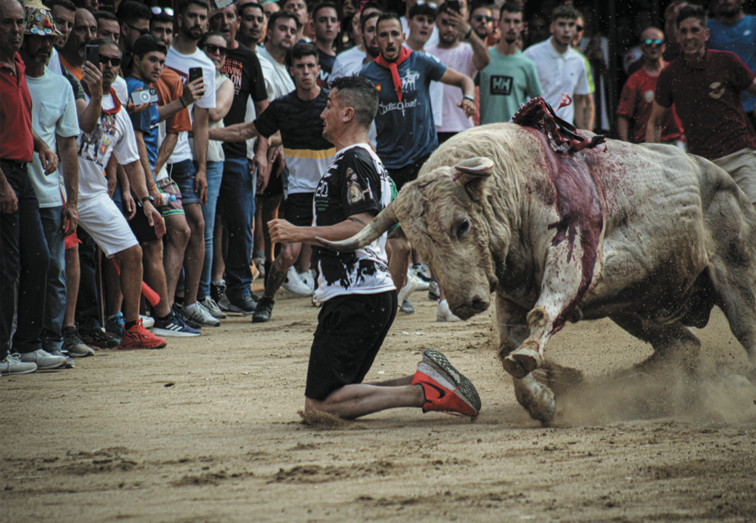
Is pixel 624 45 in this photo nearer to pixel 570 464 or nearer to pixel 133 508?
pixel 570 464

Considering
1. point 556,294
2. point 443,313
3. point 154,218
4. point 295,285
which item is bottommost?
point 295,285

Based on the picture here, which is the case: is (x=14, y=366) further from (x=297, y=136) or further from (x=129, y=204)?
(x=297, y=136)

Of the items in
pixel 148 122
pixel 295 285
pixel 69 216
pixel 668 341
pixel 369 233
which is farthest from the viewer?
pixel 295 285

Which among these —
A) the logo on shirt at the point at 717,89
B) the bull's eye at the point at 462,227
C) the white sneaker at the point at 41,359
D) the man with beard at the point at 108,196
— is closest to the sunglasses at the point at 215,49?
the man with beard at the point at 108,196

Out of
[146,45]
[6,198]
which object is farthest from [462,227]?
[146,45]

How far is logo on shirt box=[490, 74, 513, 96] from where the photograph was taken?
33.8 feet

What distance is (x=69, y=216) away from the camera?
7.00 meters

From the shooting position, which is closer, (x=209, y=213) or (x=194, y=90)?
(x=194, y=90)

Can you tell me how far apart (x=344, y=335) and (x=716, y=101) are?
4555 millimetres

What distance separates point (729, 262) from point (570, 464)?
2.33 m

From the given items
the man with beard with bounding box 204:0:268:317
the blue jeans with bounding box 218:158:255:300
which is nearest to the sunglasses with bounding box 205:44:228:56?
the man with beard with bounding box 204:0:268:317

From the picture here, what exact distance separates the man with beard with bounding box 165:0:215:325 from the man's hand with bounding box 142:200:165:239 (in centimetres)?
81

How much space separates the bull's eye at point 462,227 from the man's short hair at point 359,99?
97cm

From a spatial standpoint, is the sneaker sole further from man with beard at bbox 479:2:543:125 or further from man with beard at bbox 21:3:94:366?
man with beard at bbox 479:2:543:125
